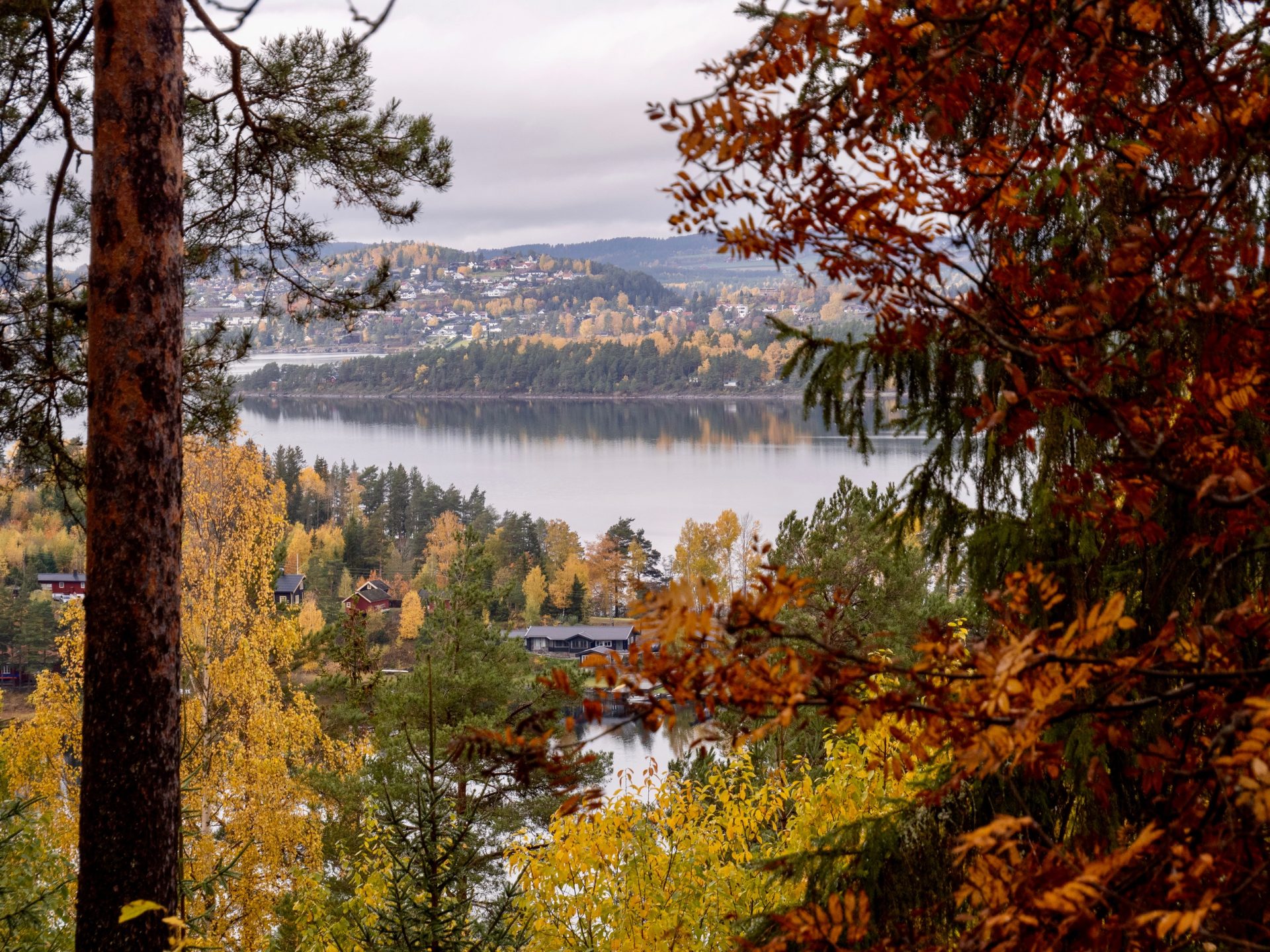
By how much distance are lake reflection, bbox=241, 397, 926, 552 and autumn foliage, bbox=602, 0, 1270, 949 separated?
2592 cm

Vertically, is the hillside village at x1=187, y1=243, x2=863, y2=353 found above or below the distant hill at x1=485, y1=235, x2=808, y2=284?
below

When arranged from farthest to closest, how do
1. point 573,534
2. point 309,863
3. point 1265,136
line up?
point 573,534 < point 309,863 < point 1265,136

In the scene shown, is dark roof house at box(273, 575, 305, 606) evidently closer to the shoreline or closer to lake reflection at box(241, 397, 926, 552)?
lake reflection at box(241, 397, 926, 552)

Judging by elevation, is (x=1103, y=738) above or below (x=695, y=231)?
below

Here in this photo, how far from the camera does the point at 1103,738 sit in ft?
5.51

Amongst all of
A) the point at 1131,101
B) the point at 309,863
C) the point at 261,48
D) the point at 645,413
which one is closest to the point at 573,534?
the point at 309,863

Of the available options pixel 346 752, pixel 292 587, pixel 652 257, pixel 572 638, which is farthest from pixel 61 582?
pixel 652 257

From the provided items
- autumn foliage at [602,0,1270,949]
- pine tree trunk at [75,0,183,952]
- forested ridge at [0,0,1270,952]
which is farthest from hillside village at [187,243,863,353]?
autumn foliage at [602,0,1270,949]

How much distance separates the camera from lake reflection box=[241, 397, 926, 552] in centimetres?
5184

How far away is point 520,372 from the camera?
11525 centimetres

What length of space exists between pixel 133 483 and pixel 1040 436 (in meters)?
2.64

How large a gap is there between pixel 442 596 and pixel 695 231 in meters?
10.4

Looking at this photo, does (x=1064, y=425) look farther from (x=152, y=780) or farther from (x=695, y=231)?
(x=152, y=780)

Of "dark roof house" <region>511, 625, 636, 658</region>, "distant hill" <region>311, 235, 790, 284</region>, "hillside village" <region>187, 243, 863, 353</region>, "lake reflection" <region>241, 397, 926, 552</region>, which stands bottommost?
"dark roof house" <region>511, 625, 636, 658</region>
